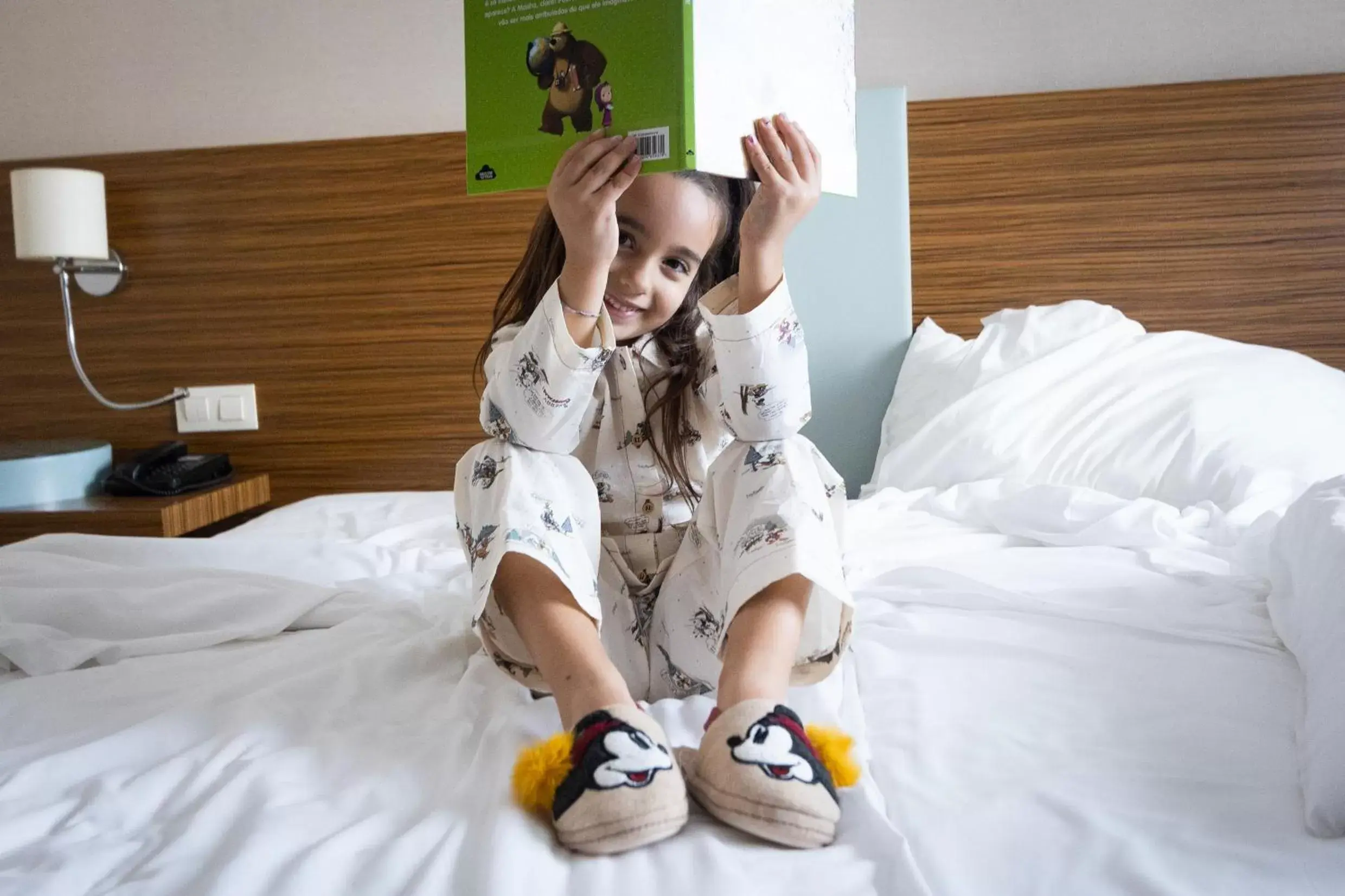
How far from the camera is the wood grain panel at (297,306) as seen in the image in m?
1.94

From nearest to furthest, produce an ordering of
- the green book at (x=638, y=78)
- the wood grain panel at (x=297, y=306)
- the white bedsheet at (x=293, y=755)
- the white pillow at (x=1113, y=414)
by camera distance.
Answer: the white bedsheet at (x=293, y=755) → the green book at (x=638, y=78) → the white pillow at (x=1113, y=414) → the wood grain panel at (x=297, y=306)

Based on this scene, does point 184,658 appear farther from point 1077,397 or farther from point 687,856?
point 1077,397

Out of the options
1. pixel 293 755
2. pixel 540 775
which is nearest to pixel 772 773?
pixel 540 775

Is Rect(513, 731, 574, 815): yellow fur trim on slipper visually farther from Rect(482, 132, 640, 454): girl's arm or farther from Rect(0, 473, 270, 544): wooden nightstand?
Rect(0, 473, 270, 544): wooden nightstand

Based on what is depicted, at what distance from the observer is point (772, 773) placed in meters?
0.61

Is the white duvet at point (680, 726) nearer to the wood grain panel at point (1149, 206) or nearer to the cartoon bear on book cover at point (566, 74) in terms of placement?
the cartoon bear on book cover at point (566, 74)

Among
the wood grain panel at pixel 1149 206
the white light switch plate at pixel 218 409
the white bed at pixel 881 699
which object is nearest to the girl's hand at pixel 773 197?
the white bed at pixel 881 699

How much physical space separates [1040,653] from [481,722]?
46 cm

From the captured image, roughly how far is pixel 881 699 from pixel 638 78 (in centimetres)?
51

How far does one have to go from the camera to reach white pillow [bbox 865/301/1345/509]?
1.32m

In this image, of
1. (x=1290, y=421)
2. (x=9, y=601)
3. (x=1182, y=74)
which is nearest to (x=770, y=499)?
(x=9, y=601)

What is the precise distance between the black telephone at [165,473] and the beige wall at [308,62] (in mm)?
594

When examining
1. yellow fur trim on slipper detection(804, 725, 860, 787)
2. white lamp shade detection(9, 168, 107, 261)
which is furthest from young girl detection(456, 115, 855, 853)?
white lamp shade detection(9, 168, 107, 261)

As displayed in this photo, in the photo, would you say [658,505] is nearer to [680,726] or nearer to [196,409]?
[680,726]
